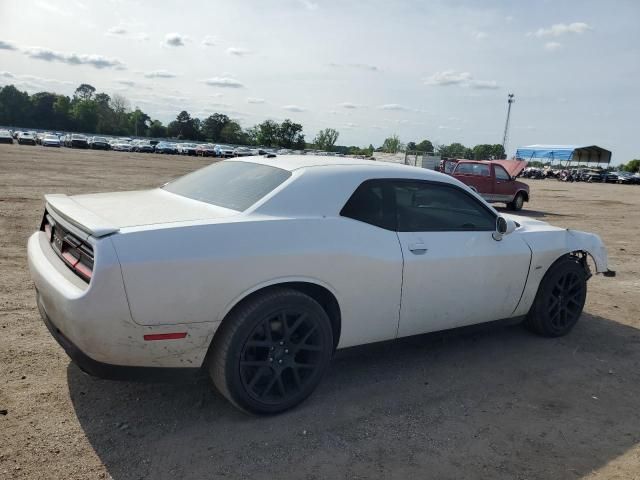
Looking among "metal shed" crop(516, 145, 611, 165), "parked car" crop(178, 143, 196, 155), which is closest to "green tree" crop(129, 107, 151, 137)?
"parked car" crop(178, 143, 196, 155)

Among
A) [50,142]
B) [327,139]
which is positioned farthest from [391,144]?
[50,142]

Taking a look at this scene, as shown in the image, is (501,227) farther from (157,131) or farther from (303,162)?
(157,131)

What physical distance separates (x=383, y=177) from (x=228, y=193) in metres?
1.12

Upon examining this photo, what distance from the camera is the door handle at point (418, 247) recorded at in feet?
11.7

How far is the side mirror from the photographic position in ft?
13.3

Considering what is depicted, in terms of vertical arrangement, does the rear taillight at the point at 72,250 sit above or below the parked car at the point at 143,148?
above

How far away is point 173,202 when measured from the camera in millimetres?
3482

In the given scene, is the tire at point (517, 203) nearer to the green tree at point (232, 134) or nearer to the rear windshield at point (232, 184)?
the rear windshield at point (232, 184)

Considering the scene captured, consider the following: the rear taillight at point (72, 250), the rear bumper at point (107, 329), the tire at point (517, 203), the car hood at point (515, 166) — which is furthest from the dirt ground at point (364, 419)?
the car hood at point (515, 166)

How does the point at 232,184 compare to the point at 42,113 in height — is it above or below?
below

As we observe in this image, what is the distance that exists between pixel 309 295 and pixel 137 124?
450 feet

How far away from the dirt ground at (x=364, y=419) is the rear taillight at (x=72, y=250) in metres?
0.90

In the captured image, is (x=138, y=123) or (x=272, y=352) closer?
(x=272, y=352)

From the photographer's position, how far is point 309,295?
10.7ft
